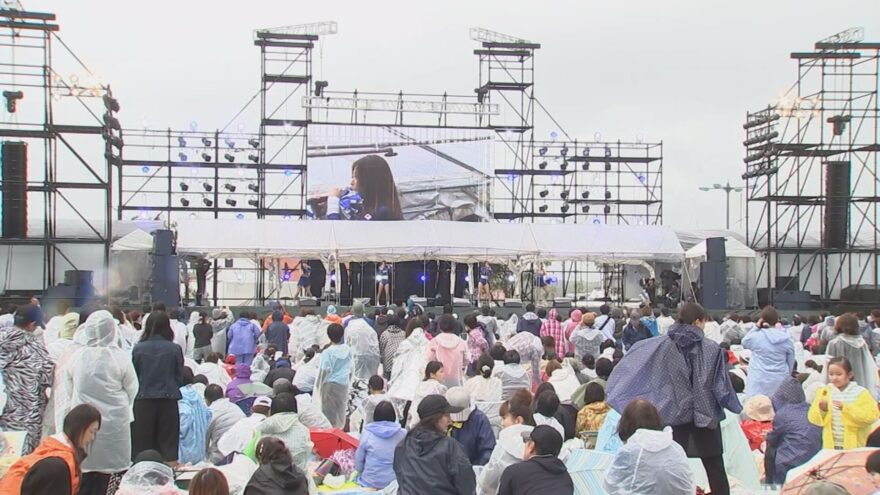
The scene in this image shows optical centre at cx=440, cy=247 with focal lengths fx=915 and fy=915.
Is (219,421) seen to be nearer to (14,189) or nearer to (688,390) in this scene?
(688,390)

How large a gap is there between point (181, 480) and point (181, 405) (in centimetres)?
127

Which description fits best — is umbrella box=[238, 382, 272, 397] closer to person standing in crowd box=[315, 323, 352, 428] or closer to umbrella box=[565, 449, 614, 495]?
person standing in crowd box=[315, 323, 352, 428]

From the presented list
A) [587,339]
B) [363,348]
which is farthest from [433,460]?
[587,339]

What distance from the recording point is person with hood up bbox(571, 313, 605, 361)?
11.9m

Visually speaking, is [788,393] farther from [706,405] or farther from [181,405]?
[181,405]

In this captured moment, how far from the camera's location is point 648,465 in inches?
181

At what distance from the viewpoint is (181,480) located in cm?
626

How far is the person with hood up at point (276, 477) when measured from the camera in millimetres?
4336

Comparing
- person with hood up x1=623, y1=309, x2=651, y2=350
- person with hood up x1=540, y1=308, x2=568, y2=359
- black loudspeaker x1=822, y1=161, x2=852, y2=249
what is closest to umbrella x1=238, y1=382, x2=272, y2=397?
person with hood up x1=540, y1=308, x2=568, y2=359

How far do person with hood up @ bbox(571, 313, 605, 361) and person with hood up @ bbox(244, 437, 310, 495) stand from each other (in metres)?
7.81

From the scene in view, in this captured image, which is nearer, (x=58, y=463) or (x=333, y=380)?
(x=58, y=463)

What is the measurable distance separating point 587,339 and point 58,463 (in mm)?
8785

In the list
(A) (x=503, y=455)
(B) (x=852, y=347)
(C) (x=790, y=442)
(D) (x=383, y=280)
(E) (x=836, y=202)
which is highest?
(E) (x=836, y=202)

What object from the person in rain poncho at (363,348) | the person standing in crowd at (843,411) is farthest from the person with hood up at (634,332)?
the person standing in crowd at (843,411)
